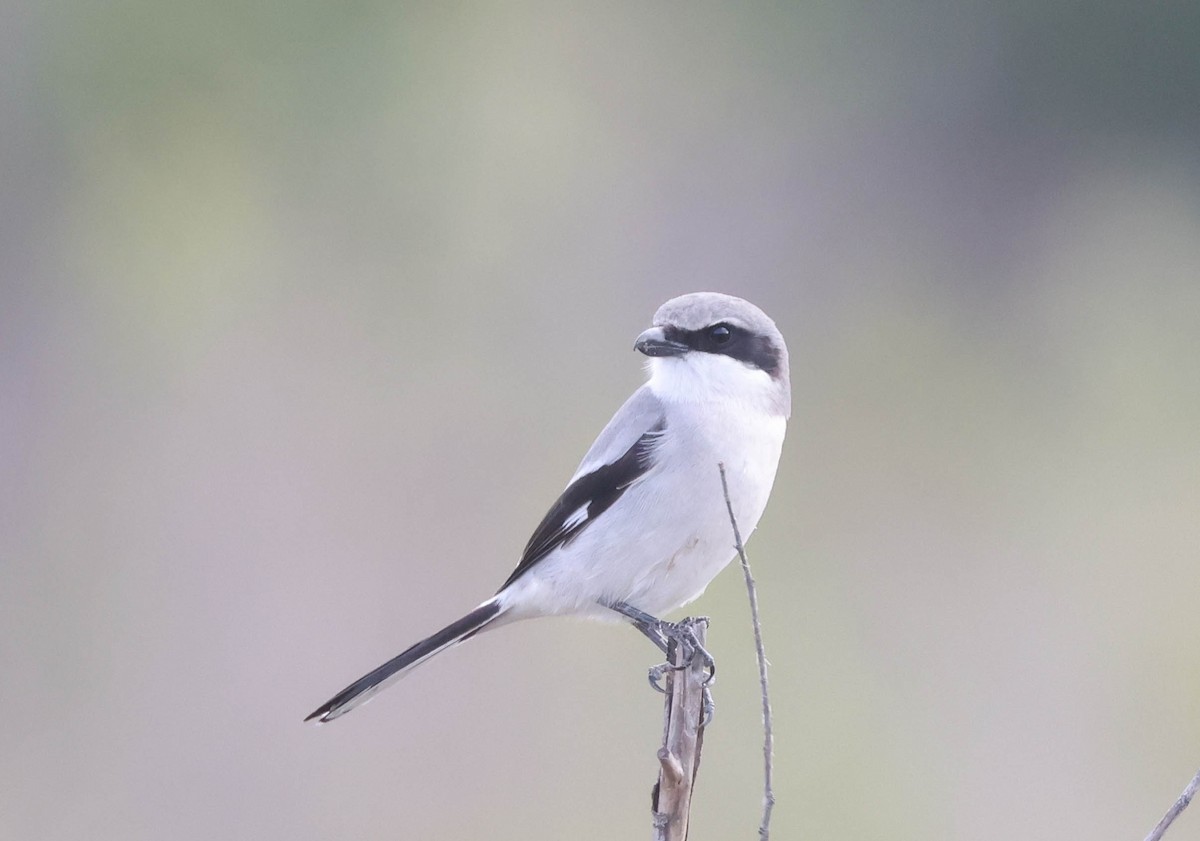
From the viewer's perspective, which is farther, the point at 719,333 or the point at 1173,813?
the point at 719,333

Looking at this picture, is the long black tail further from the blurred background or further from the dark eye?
the blurred background

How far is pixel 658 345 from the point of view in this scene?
2.77 meters

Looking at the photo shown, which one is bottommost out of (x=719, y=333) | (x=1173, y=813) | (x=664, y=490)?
(x=1173, y=813)

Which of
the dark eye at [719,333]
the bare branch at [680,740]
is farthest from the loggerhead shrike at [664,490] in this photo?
the bare branch at [680,740]

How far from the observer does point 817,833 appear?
15.2 feet

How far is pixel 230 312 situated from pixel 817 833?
423 centimetres

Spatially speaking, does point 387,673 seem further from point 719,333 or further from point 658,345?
point 719,333

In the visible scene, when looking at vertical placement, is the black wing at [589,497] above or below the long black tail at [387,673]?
above

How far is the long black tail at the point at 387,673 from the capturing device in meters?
2.65

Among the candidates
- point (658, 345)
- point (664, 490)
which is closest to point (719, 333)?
point (658, 345)

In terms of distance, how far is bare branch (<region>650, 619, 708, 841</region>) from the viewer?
2.00 m

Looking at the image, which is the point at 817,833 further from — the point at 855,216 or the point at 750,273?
the point at 855,216

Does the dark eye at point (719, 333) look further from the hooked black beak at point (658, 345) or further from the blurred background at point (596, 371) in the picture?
the blurred background at point (596, 371)

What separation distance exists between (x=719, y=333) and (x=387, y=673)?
97 cm
